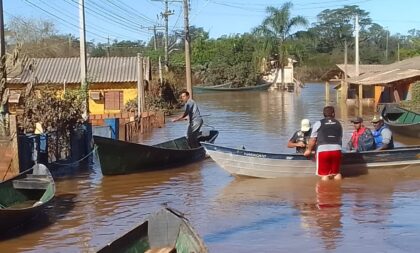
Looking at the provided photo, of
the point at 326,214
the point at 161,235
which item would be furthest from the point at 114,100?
the point at 161,235

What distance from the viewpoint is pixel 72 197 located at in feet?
46.0

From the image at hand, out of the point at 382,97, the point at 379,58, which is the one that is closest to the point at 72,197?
the point at 382,97

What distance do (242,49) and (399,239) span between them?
76784 millimetres

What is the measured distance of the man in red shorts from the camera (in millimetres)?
13719

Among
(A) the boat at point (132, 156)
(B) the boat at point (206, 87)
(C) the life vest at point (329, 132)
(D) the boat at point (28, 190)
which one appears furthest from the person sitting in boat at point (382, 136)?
(B) the boat at point (206, 87)

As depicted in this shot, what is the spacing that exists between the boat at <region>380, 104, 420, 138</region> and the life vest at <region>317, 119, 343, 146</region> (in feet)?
34.9

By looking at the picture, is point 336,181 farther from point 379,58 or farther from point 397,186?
point 379,58

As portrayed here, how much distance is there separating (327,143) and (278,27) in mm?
70157

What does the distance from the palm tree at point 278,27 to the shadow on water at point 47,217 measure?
2765 inches

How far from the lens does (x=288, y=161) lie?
14789 mm

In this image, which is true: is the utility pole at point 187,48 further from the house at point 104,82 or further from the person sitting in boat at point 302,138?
the person sitting in boat at point 302,138

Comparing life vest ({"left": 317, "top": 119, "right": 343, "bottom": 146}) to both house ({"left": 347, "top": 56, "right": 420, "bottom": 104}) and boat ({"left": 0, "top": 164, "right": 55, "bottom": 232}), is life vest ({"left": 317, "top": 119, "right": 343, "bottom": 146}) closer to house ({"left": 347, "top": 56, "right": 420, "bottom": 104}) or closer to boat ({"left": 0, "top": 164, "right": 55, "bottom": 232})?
boat ({"left": 0, "top": 164, "right": 55, "bottom": 232})

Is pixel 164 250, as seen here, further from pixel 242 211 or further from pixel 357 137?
pixel 357 137

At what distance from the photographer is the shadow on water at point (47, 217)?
1049 cm
